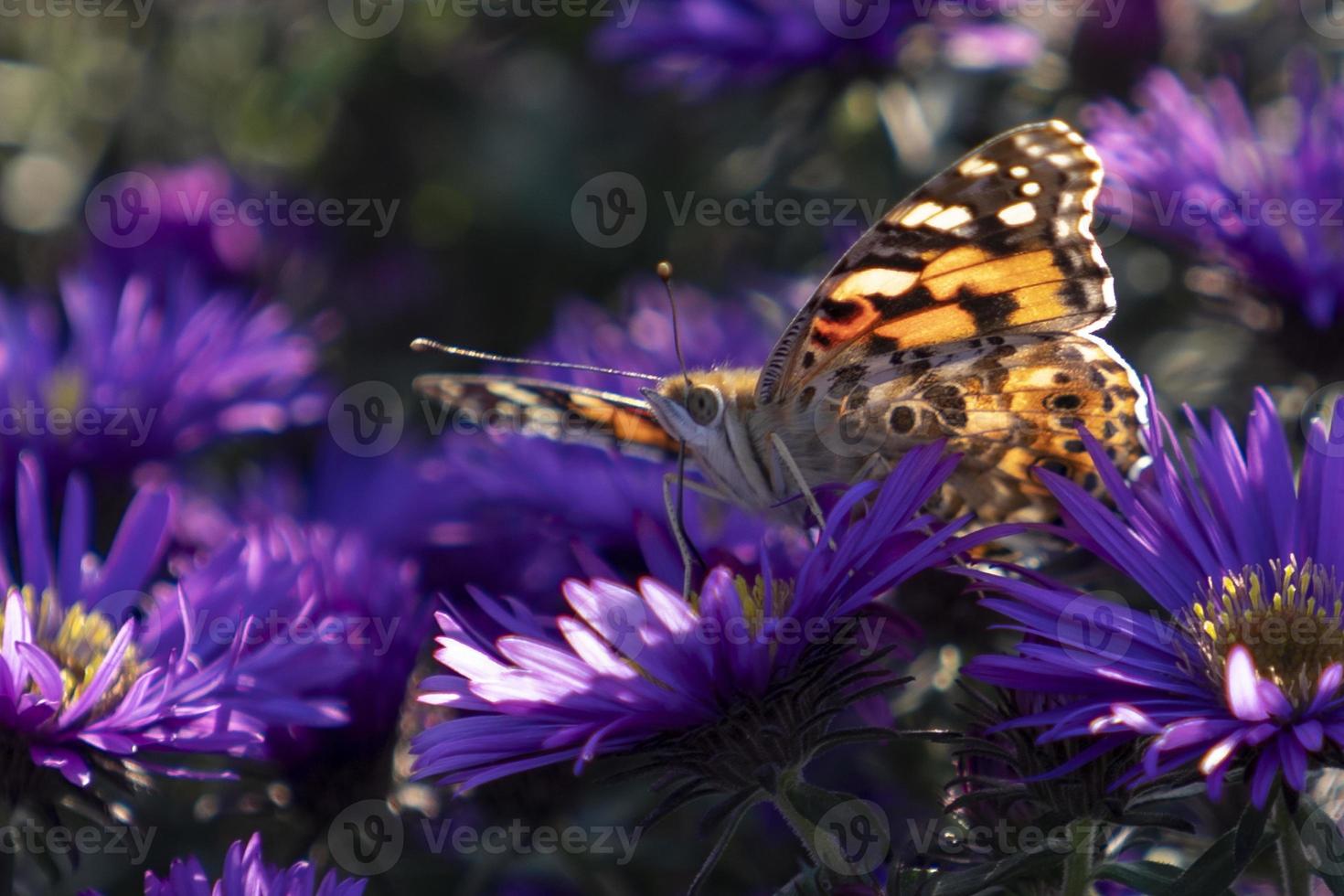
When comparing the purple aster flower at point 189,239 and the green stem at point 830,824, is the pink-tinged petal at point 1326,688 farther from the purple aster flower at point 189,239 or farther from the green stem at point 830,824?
the purple aster flower at point 189,239

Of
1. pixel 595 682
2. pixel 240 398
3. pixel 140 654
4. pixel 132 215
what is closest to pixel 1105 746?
pixel 595 682

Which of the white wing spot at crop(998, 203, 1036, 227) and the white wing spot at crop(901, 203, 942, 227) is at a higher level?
the white wing spot at crop(901, 203, 942, 227)

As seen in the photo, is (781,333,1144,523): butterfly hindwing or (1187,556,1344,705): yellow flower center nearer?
(1187,556,1344,705): yellow flower center

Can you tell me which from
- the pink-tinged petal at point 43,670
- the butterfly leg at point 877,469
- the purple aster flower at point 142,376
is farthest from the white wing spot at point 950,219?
the purple aster flower at point 142,376

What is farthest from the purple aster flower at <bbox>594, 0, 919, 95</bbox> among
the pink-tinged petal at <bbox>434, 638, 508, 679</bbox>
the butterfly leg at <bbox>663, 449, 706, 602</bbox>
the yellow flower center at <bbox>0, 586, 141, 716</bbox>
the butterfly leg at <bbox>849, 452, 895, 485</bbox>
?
the pink-tinged petal at <bbox>434, 638, 508, 679</bbox>

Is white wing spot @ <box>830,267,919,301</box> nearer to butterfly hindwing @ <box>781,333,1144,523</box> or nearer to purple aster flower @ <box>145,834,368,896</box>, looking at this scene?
butterfly hindwing @ <box>781,333,1144,523</box>

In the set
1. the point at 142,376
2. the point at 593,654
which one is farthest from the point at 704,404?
the point at 142,376
